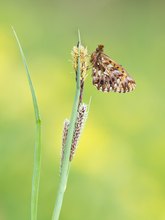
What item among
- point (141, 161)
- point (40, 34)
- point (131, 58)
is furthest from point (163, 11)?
point (141, 161)

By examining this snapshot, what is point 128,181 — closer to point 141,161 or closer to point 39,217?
point 141,161

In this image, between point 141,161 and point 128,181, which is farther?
point 141,161

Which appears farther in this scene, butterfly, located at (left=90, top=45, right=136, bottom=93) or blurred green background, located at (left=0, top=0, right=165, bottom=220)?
blurred green background, located at (left=0, top=0, right=165, bottom=220)

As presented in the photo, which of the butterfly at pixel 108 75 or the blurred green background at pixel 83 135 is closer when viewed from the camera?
the butterfly at pixel 108 75
